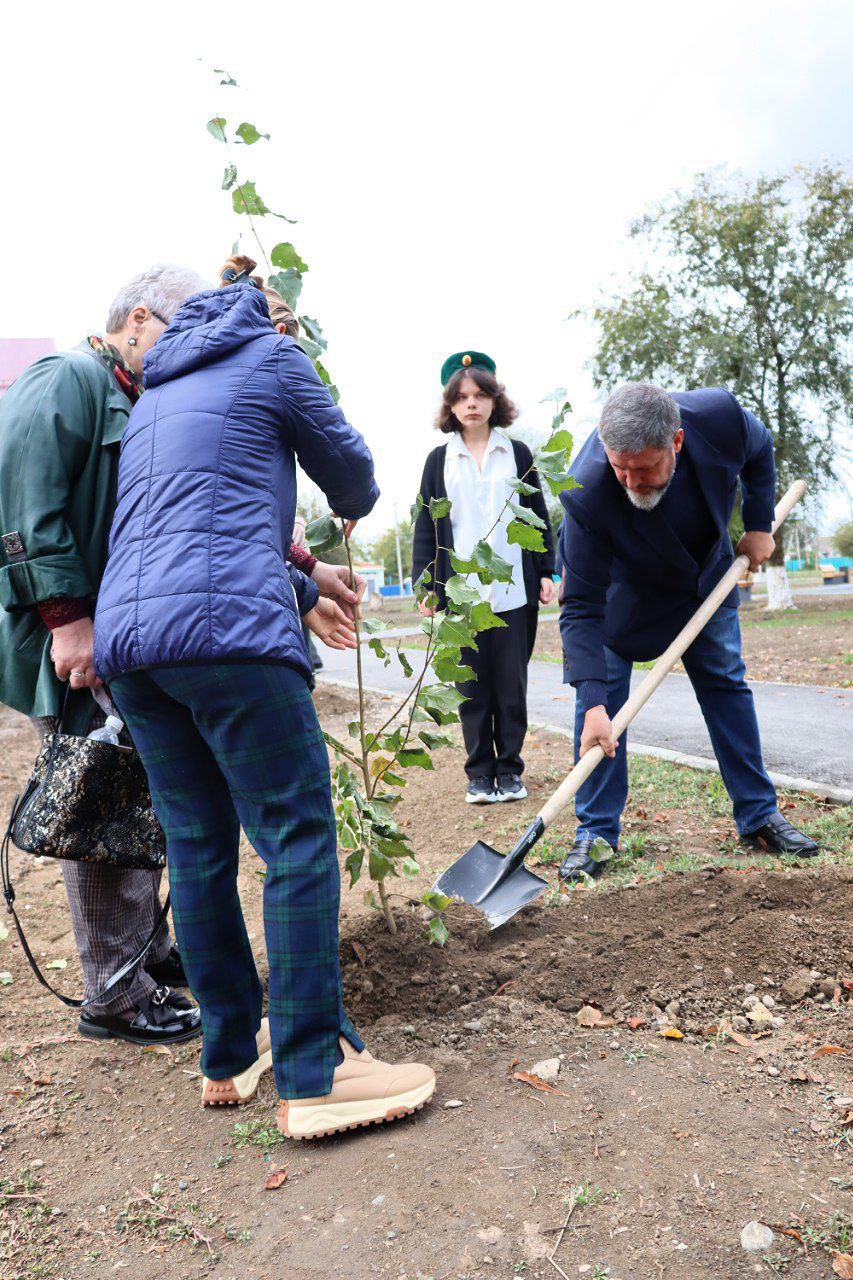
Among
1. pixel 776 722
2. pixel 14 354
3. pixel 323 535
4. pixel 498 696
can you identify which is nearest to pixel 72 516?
pixel 323 535

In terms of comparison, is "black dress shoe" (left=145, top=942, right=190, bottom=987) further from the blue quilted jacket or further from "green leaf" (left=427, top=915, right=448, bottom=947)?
the blue quilted jacket

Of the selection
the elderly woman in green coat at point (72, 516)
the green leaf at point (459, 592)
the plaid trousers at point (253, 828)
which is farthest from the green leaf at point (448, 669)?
the elderly woman in green coat at point (72, 516)

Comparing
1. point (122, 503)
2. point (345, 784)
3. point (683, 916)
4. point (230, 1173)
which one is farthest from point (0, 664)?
point (683, 916)

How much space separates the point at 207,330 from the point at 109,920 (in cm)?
165

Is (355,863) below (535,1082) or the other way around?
the other way around

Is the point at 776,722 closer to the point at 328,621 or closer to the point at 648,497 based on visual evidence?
the point at 648,497

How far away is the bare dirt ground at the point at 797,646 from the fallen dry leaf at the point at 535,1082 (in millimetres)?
6630

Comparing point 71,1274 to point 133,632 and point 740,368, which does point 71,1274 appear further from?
point 740,368

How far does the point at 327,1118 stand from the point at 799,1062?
3.67ft

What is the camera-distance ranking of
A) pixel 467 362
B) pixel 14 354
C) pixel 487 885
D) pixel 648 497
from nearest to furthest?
pixel 487 885 < pixel 648 497 < pixel 467 362 < pixel 14 354

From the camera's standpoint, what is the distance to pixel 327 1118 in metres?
2.06

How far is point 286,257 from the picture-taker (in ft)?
8.79

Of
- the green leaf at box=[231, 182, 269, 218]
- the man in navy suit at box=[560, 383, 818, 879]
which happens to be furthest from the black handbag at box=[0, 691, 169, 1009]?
the man in navy suit at box=[560, 383, 818, 879]

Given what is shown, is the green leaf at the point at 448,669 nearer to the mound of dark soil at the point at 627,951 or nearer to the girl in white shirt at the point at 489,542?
the mound of dark soil at the point at 627,951
